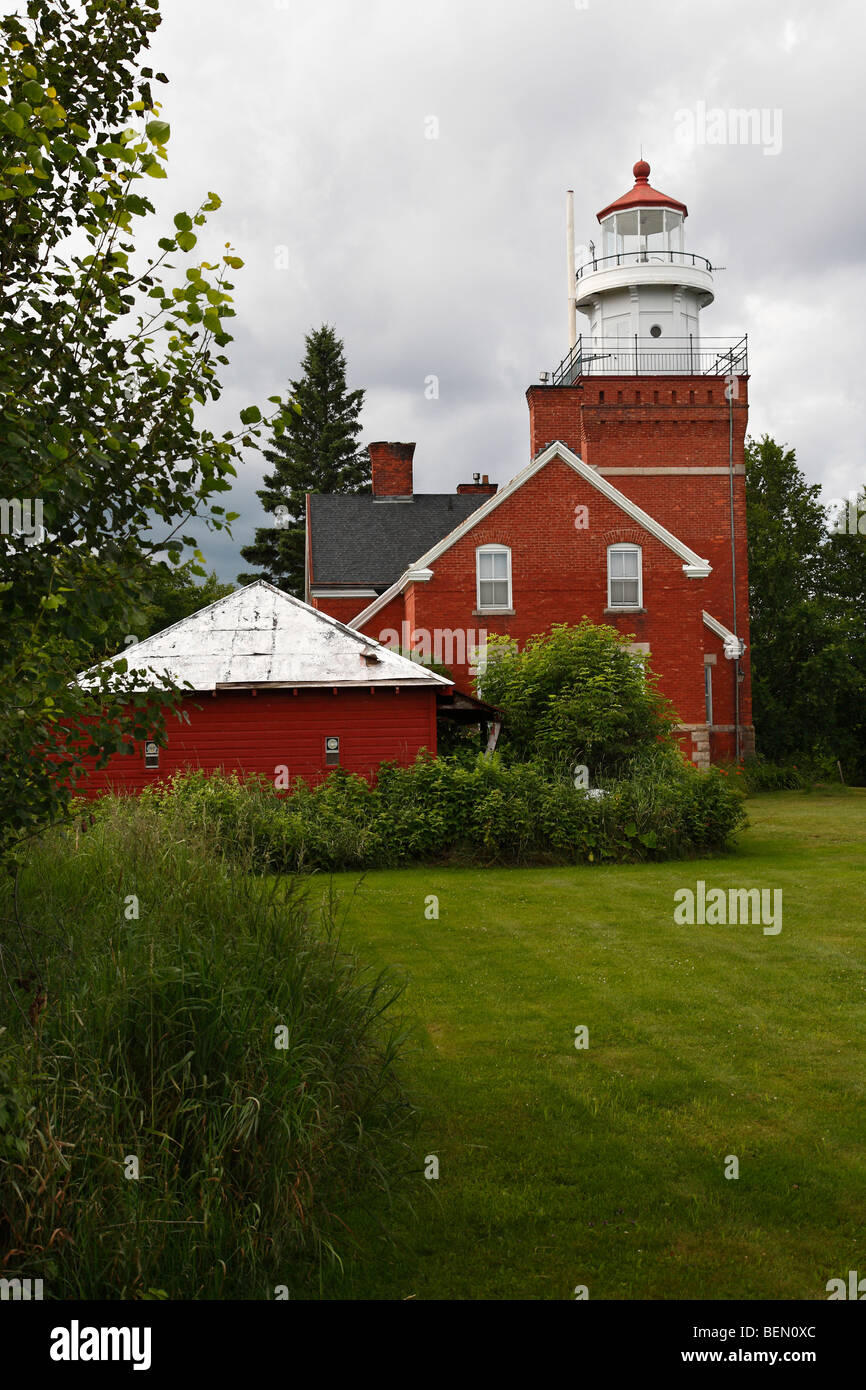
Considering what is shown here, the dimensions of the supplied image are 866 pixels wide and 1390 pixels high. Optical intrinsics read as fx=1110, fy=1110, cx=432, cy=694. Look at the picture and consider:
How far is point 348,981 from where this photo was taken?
721 centimetres

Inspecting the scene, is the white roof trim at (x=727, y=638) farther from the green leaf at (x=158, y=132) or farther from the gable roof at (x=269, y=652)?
the green leaf at (x=158, y=132)

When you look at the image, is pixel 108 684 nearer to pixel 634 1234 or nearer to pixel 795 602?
pixel 634 1234

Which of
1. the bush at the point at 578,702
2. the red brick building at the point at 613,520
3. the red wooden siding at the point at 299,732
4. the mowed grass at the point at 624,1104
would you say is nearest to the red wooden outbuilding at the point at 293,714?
the red wooden siding at the point at 299,732

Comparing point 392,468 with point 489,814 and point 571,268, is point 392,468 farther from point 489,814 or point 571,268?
point 489,814

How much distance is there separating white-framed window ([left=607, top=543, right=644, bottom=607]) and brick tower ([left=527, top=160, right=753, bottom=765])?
6.11 metres

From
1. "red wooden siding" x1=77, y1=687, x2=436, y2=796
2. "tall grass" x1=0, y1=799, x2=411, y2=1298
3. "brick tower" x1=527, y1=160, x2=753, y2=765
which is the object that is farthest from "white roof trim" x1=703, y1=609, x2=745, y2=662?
"tall grass" x1=0, y1=799, x2=411, y2=1298

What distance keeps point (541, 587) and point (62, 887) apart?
2297cm

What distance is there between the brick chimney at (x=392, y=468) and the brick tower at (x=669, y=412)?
6423 mm

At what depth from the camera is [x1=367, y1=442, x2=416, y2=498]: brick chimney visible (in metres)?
41.5

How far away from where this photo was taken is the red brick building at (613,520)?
97.5 ft

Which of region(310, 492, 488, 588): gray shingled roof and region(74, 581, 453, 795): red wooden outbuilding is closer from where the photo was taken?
region(74, 581, 453, 795): red wooden outbuilding

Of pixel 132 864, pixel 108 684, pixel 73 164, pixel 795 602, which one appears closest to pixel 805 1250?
pixel 108 684

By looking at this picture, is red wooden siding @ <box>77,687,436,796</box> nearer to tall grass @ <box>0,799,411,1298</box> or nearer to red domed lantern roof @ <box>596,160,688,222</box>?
tall grass @ <box>0,799,411,1298</box>
